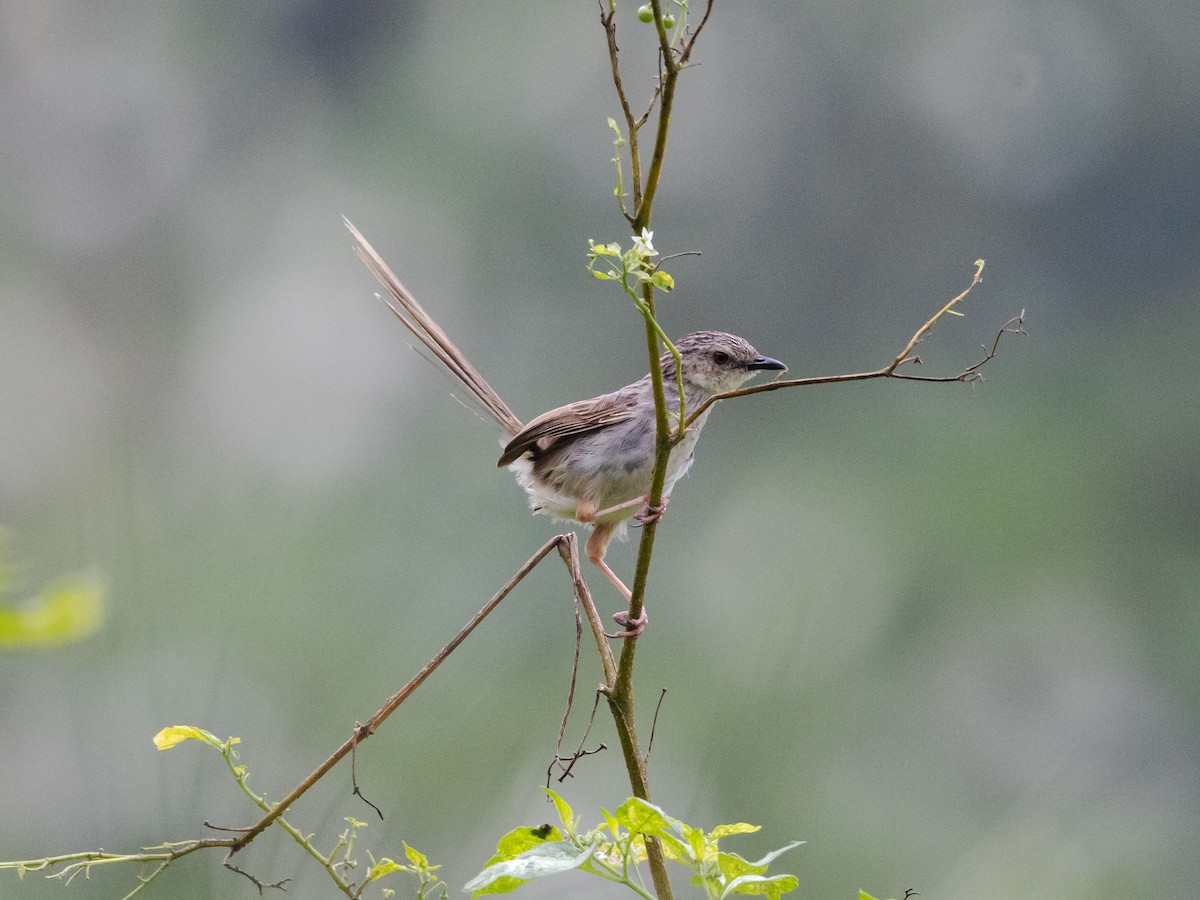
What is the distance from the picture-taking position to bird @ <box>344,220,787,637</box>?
2.03 meters

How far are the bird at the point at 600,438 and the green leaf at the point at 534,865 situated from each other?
4.06ft

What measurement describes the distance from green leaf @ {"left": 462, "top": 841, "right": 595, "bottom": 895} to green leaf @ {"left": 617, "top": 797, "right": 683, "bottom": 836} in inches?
1.1

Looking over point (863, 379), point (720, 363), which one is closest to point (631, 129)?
point (863, 379)

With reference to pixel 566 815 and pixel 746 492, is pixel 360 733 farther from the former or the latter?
pixel 746 492

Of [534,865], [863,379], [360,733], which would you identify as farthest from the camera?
[360,733]

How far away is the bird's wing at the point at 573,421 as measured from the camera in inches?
80.3

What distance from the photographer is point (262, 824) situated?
0.90 meters

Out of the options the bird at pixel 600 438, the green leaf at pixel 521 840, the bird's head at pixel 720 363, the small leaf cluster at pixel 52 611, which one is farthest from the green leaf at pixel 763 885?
the bird's head at pixel 720 363

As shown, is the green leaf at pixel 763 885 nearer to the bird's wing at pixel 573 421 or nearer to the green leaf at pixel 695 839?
the green leaf at pixel 695 839

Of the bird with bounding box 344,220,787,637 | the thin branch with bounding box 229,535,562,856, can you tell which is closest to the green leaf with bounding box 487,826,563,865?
the thin branch with bounding box 229,535,562,856

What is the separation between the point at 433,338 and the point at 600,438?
35 centimetres

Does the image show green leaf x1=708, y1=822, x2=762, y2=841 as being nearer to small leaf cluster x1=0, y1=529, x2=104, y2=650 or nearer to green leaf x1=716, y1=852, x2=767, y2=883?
green leaf x1=716, y1=852, x2=767, y2=883

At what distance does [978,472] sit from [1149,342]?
33.0 inches

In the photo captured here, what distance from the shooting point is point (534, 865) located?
60 cm
